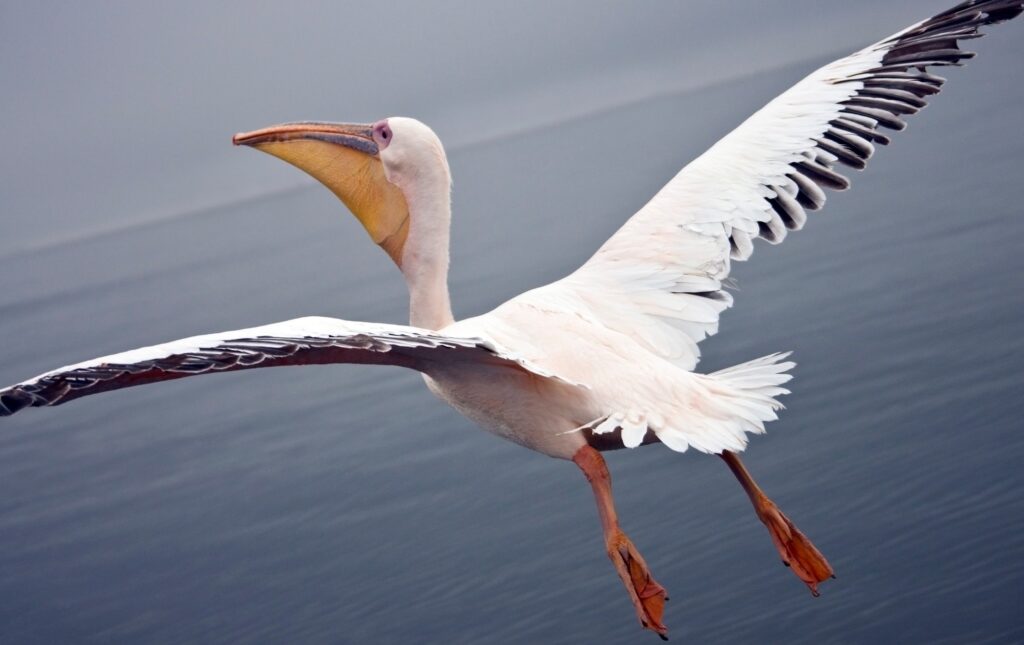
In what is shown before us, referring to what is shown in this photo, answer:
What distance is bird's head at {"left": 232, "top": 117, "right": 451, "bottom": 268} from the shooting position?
15.5ft

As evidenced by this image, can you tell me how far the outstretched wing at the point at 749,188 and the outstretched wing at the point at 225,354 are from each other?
1.15 metres

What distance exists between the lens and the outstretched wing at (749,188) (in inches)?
184

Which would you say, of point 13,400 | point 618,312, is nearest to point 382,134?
point 618,312

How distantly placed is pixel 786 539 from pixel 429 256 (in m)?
1.57

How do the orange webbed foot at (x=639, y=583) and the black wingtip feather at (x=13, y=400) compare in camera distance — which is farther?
the orange webbed foot at (x=639, y=583)

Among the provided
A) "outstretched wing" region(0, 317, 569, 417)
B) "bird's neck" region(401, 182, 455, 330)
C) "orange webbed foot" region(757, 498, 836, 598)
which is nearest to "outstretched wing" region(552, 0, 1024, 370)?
"bird's neck" region(401, 182, 455, 330)

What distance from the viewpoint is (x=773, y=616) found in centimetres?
631

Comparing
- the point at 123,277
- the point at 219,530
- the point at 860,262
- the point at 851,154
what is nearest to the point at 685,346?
the point at 851,154

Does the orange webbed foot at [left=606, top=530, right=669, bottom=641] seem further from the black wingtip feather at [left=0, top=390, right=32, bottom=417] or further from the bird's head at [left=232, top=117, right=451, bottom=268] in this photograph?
the black wingtip feather at [left=0, top=390, right=32, bottom=417]

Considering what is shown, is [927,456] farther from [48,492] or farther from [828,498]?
[48,492]

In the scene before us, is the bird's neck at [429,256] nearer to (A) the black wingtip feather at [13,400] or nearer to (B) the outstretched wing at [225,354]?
(B) the outstretched wing at [225,354]

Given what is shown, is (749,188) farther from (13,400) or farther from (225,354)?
(13,400)

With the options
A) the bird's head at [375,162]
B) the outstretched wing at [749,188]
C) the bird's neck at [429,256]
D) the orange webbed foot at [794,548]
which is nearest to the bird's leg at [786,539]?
the orange webbed foot at [794,548]

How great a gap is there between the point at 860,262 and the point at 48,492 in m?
7.92
